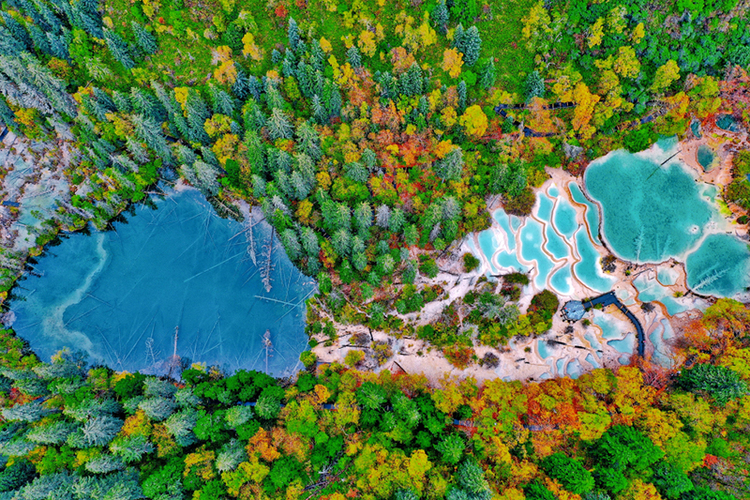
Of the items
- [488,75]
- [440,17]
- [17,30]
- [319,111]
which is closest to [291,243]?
[319,111]

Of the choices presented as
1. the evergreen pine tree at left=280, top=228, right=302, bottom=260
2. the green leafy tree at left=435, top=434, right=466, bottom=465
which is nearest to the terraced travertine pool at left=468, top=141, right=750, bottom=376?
the green leafy tree at left=435, top=434, right=466, bottom=465

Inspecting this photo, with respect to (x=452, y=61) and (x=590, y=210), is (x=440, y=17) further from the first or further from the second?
(x=590, y=210)

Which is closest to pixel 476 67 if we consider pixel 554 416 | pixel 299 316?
pixel 299 316

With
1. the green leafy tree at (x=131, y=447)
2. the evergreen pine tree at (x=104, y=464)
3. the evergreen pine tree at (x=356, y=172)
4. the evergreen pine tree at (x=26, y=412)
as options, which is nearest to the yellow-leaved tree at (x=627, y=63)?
the evergreen pine tree at (x=356, y=172)

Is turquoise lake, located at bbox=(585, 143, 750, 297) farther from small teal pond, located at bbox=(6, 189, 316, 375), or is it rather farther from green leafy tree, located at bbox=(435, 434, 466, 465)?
small teal pond, located at bbox=(6, 189, 316, 375)

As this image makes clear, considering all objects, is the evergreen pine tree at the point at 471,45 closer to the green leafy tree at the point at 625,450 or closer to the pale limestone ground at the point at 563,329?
the pale limestone ground at the point at 563,329

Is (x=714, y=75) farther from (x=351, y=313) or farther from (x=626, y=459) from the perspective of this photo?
(x=351, y=313)
